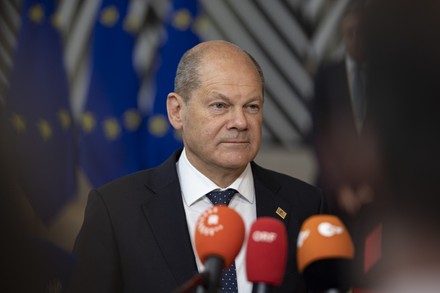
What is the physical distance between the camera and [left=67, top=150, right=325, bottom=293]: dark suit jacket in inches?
69.3

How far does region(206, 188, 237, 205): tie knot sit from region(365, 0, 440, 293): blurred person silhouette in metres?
0.56

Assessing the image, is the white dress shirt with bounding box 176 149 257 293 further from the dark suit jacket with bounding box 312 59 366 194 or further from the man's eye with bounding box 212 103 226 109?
the dark suit jacket with bounding box 312 59 366 194

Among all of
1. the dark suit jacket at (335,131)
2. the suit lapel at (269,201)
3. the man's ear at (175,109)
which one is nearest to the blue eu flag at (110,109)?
the dark suit jacket at (335,131)

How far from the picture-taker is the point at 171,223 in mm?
1833

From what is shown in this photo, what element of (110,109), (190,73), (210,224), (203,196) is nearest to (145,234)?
(203,196)

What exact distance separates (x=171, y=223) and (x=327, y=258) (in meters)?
0.69

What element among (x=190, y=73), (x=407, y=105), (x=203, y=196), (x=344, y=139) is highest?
(x=190, y=73)

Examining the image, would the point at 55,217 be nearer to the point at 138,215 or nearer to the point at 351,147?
the point at 351,147

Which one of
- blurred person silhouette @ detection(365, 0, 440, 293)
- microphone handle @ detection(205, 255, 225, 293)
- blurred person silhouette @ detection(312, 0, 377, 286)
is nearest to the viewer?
microphone handle @ detection(205, 255, 225, 293)

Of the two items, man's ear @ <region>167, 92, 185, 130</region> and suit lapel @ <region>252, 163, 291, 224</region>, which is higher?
man's ear @ <region>167, 92, 185, 130</region>

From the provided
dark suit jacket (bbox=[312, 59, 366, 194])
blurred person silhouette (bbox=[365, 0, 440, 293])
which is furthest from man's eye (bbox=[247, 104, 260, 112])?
dark suit jacket (bbox=[312, 59, 366, 194])

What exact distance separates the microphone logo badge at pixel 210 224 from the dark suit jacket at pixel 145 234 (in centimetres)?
50

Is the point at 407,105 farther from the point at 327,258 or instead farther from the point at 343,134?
the point at 343,134

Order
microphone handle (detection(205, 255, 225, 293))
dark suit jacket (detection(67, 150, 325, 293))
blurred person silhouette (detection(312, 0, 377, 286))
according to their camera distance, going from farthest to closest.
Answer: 1. blurred person silhouette (detection(312, 0, 377, 286))
2. dark suit jacket (detection(67, 150, 325, 293))
3. microphone handle (detection(205, 255, 225, 293))
